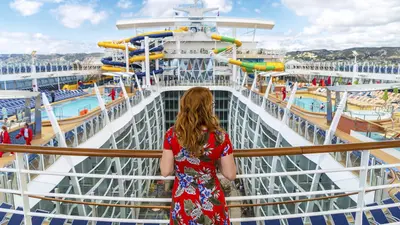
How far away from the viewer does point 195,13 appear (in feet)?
75.2

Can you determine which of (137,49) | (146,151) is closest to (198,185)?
→ (146,151)

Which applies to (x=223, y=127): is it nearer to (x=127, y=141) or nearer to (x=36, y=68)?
(x=127, y=141)

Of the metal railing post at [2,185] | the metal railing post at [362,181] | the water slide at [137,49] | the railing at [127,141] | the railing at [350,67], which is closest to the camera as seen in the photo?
the metal railing post at [362,181]

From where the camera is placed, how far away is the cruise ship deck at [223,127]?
1892mm

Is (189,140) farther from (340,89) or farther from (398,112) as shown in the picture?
(398,112)

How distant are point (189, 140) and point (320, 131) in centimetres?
536

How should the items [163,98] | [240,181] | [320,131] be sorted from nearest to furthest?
[320,131]
[240,181]
[163,98]

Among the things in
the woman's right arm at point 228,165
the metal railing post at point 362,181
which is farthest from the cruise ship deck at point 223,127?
the woman's right arm at point 228,165

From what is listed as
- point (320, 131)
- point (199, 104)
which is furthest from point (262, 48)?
point (199, 104)

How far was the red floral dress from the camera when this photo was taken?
1.42m

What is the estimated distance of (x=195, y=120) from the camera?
139 cm

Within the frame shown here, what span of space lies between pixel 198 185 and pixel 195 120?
32 centimetres

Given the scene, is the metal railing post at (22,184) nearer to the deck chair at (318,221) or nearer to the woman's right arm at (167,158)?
the woman's right arm at (167,158)

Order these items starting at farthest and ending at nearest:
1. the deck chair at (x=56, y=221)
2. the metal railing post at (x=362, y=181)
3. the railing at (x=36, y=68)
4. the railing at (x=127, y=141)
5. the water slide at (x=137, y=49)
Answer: the water slide at (x=137, y=49)
the railing at (x=36, y=68)
the railing at (x=127, y=141)
the deck chair at (x=56, y=221)
the metal railing post at (x=362, y=181)
